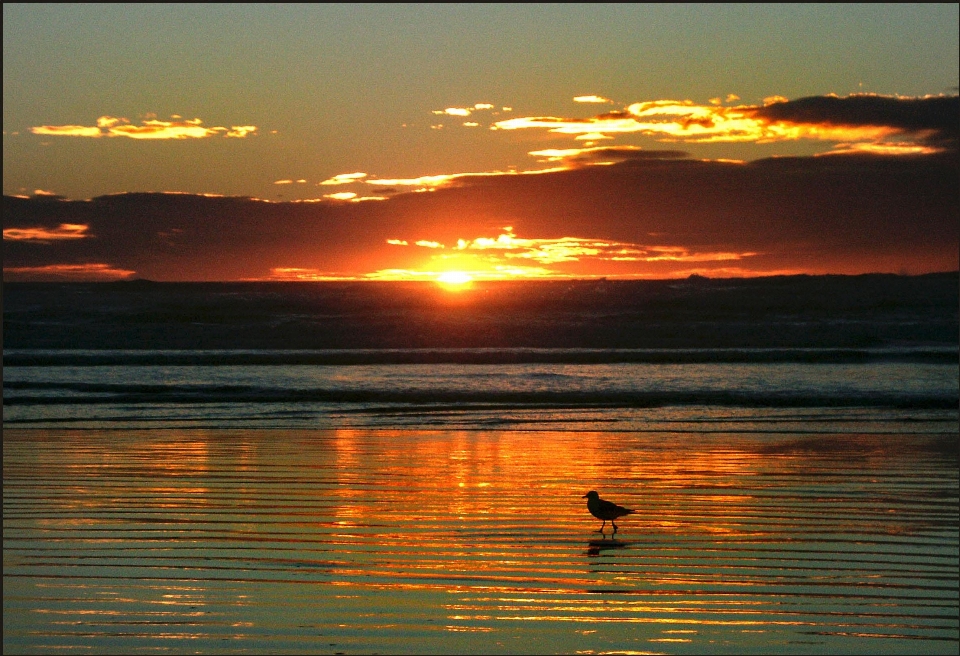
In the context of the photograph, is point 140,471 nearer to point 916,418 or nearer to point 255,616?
point 255,616

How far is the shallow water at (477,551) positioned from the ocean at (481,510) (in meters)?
0.03

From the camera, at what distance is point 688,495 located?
10008 mm

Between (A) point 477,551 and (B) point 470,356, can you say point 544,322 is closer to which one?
(B) point 470,356

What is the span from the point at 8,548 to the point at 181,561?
4.98 feet

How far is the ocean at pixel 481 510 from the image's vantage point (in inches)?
241

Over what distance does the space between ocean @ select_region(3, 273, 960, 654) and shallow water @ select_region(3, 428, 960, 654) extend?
3 centimetres

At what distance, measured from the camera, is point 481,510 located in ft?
30.3

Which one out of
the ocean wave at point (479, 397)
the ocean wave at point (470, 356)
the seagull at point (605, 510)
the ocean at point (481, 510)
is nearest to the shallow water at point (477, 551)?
the ocean at point (481, 510)

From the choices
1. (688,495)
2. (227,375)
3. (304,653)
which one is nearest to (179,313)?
(227,375)

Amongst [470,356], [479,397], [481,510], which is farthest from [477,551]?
[470,356]

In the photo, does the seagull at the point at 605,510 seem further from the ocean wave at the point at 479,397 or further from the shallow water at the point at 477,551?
the ocean wave at the point at 479,397

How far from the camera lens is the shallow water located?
598 centimetres

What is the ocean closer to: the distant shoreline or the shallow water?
the shallow water

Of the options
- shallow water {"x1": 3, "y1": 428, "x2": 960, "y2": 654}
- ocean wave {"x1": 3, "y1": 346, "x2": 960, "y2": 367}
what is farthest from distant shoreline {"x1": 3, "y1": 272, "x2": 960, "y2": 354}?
shallow water {"x1": 3, "y1": 428, "x2": 960, "y2": 654}
